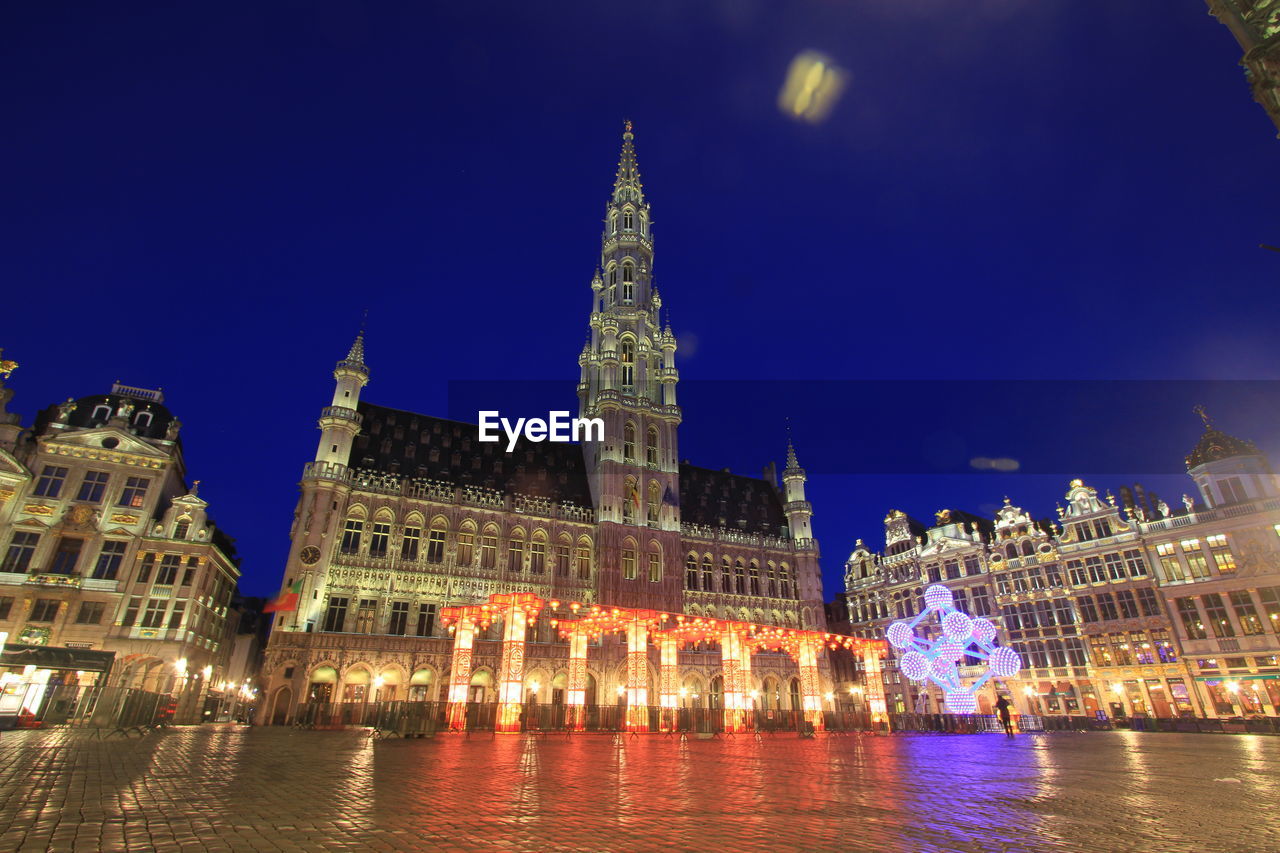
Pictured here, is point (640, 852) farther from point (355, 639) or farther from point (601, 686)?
point (601, 686)

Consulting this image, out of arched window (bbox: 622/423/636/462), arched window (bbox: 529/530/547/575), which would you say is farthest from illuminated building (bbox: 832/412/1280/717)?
arched window (bbox: 529/530/547/575)

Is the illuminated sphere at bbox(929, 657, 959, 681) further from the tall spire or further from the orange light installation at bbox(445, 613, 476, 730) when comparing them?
the tall spire

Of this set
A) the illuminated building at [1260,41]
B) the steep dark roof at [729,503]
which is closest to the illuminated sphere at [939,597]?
the steep dark roof at [729,503]

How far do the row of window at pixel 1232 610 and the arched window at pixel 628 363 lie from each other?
39.4 m

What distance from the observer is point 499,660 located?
37.4 meters

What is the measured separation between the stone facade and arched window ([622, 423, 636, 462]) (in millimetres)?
97

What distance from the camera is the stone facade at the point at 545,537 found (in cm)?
3494

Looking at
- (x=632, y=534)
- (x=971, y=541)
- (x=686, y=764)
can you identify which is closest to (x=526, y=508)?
(x=632, y=534)

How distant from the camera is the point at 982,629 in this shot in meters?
40.0

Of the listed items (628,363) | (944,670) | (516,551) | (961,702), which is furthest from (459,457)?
(961,702)

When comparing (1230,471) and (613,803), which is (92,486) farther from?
(1230,471)

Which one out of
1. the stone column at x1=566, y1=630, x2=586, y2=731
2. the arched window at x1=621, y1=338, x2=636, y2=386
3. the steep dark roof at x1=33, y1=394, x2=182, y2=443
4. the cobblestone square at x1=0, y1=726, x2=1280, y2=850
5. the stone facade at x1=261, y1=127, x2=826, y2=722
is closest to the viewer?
the cobblestone square at x1=0, y1=726, x2=1280, y2=850

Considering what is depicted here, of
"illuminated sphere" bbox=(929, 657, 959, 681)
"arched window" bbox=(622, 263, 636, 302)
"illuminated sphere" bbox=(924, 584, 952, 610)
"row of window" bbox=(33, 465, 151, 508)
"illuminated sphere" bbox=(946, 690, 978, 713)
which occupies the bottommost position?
"illuminated sphere" bbox=(946, 690, 978, 713)

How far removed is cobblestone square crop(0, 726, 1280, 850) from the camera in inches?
209
